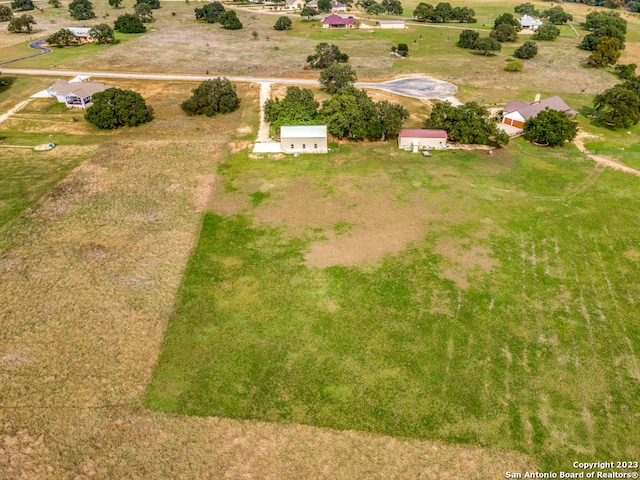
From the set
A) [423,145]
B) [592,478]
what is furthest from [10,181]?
[592,478]

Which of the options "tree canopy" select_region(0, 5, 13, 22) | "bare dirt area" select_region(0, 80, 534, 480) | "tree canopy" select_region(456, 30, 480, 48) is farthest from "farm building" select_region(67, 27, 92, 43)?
"tree canopy" select_region(456, 30, 480, 48)

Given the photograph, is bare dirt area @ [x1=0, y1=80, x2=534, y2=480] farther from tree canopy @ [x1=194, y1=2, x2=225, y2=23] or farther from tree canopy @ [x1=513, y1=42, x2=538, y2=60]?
tree canopy @ [x1=194, y1=2, x2=225, y2=23]

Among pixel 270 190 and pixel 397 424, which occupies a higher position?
pixel 270 190

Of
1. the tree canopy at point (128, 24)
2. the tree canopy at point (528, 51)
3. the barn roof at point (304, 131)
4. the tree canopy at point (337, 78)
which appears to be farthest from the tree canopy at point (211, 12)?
the barn roof at point (304, 131)

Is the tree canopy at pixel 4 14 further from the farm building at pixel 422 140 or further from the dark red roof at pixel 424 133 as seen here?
the farm building at pixel 422 140

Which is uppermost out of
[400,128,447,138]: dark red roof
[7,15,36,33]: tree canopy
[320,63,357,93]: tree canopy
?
[7,15,36,33]: tree canopy

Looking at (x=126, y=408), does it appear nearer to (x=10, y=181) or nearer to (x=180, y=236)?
(x=180, y=236)

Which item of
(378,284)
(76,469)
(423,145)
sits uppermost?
(423,145)
